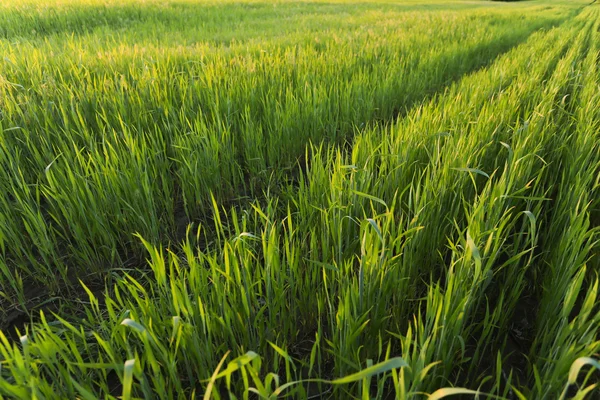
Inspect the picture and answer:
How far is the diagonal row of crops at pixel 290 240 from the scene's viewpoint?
2.33ft

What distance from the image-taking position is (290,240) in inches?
38.6

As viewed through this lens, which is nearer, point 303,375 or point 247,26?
point 303,375

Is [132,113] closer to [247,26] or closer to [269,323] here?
[269,323]

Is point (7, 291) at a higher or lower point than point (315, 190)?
lower

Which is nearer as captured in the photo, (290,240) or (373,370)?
(373,370)

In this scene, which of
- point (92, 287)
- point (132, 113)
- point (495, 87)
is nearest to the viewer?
point (92, 287)

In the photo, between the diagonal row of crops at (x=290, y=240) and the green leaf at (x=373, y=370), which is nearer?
the green leaf at (x=373, y=370)

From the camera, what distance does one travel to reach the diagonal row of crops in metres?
0.71

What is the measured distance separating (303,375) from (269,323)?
166mm

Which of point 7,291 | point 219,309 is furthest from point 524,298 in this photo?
point 7,291

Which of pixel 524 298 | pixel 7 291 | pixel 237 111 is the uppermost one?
pixel 237 111

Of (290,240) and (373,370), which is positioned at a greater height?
(373,370)

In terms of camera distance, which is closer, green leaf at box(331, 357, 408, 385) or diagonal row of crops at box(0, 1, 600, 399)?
green leaf at box(331, 357, 408, 385)

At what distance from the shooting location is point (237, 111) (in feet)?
5.98
